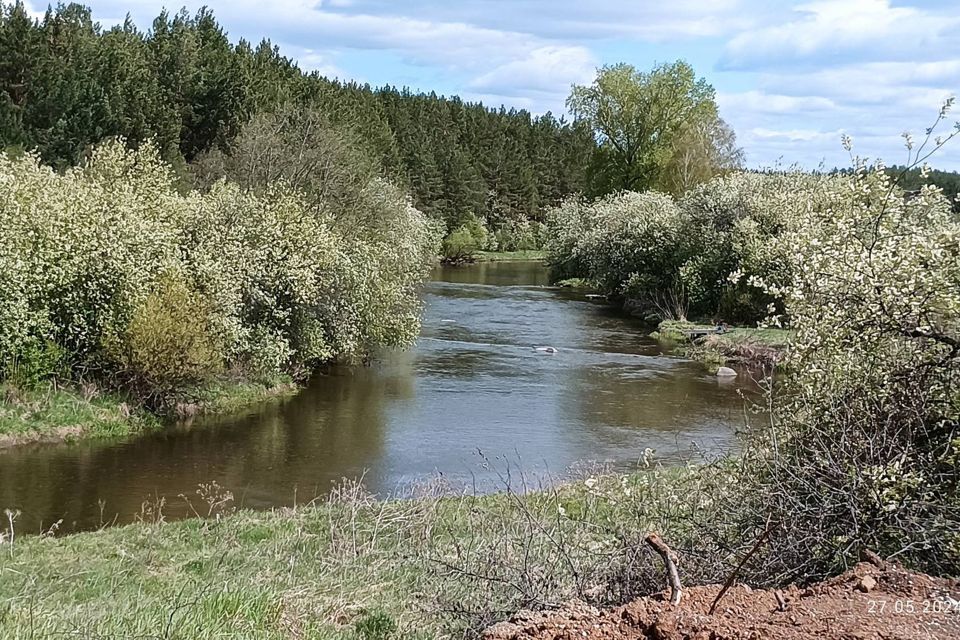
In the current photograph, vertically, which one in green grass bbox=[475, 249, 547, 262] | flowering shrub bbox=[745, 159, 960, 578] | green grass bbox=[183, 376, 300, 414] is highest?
flowering shrub bbox=[745, 159, 960, 578]

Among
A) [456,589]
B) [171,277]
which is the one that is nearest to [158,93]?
[171,277]

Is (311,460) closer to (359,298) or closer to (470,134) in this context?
(359,298)

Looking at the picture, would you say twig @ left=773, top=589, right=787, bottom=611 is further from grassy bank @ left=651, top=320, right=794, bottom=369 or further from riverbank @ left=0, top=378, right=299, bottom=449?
grassy bank @ left=651, top=320, right=794, bottom=369

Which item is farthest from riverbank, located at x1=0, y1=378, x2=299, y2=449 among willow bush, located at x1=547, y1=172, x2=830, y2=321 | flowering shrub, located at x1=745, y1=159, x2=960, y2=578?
willow bush, located at x1=547, y1=172, x2=830, y2=321

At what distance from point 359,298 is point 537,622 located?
25.7 m

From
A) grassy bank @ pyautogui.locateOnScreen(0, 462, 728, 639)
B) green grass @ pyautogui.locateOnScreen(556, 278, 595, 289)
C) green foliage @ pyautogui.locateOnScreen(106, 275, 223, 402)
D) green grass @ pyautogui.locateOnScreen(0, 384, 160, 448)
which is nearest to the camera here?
grassy bank @ pyautogui.locateOnScreen(0, 462, 728, 639)

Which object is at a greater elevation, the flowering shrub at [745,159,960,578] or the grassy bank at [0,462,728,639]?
the flowering shrub at [745,159,960,578]

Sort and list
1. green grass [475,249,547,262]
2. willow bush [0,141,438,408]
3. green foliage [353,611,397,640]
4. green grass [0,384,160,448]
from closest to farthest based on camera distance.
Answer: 1. green foliage [353,611,397,640]
2. green grass [0,384,160,448]
3. willow bush [0,141,438,408]
4. green grass [475,249,547,262]

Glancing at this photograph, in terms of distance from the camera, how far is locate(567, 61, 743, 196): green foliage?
2635 inches

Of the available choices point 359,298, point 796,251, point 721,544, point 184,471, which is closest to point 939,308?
point 796,251

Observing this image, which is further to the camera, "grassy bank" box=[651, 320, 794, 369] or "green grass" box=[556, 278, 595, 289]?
"green grass" box=[556, 278, 595, 289]

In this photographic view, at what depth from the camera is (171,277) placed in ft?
82.8

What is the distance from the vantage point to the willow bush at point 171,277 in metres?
23.5

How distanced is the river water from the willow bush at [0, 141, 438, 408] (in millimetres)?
1917
